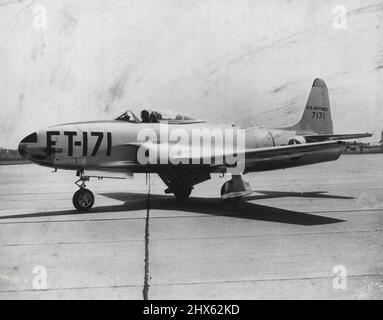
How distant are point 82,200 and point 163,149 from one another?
2213 mm

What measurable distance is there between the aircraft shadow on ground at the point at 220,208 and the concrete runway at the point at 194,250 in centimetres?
3

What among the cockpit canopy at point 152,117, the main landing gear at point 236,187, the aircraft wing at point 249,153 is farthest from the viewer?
the cockpit canopy at point 152,117

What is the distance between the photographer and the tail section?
44.8 ft

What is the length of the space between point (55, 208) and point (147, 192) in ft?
13.6

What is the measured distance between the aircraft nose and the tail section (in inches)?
302

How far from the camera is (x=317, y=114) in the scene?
1394cm

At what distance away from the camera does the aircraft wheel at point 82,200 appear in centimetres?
980

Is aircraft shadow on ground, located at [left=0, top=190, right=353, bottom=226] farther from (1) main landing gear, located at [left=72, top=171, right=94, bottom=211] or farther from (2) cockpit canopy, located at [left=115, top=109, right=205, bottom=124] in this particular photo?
(2) cockpit canopy, located at [left=115, top=109, right=205, bottom=124]

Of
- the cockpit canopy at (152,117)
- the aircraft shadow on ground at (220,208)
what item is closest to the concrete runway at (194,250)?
the aircraft shadow on ground at (220,208)

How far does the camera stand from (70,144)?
9711 millimetres

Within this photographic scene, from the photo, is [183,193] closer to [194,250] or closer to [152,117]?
[152,117]

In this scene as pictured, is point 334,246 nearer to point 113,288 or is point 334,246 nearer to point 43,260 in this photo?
A: point 113,288

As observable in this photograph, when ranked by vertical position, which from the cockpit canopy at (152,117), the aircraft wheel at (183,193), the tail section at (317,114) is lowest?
the aircraft wheel at (183,193)

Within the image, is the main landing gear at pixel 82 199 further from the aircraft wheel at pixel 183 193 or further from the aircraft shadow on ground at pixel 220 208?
the aircraft wheel at pixel 183 193
